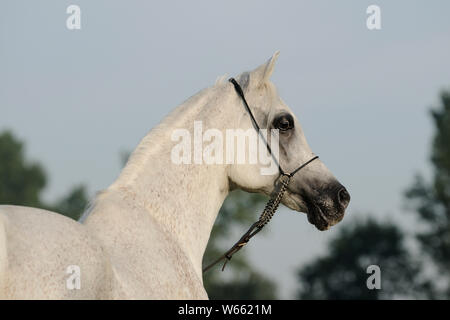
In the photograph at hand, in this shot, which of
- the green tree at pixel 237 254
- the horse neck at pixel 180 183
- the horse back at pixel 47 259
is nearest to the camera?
the horse back at pixel 47 259

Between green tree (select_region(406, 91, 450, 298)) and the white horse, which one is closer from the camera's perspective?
the white horse

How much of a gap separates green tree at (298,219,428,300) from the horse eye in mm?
55467

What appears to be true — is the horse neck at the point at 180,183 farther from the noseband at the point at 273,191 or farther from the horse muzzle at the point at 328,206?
the horse muzzle at the point at 328,206

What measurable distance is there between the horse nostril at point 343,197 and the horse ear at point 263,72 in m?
1.12

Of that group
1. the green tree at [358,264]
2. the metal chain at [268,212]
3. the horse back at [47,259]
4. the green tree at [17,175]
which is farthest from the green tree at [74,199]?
the horse back at [47,259]

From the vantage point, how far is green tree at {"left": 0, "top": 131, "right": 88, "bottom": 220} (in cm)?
7412

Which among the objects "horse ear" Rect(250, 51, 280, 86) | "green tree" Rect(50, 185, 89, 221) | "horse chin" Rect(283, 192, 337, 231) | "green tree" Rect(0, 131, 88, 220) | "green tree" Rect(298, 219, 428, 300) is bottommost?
"green tree" Rect(298, 219, 428, 300)

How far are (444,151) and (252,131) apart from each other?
5060 centimetres

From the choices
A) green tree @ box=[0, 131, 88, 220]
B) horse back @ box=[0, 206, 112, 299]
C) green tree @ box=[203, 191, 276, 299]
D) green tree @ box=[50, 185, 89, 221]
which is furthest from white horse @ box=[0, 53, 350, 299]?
green tree @ box=[50, 185, 89, 221]

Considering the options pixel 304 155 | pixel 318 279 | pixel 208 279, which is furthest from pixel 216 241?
pixel 304 155

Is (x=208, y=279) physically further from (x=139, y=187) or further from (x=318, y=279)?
(x=139, y=187)

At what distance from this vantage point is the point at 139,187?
5059 millimetres

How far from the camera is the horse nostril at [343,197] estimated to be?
5.94m

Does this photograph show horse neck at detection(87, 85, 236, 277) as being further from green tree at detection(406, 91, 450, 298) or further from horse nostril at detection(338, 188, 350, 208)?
green tree at detection(406, 91, 450, 298)
